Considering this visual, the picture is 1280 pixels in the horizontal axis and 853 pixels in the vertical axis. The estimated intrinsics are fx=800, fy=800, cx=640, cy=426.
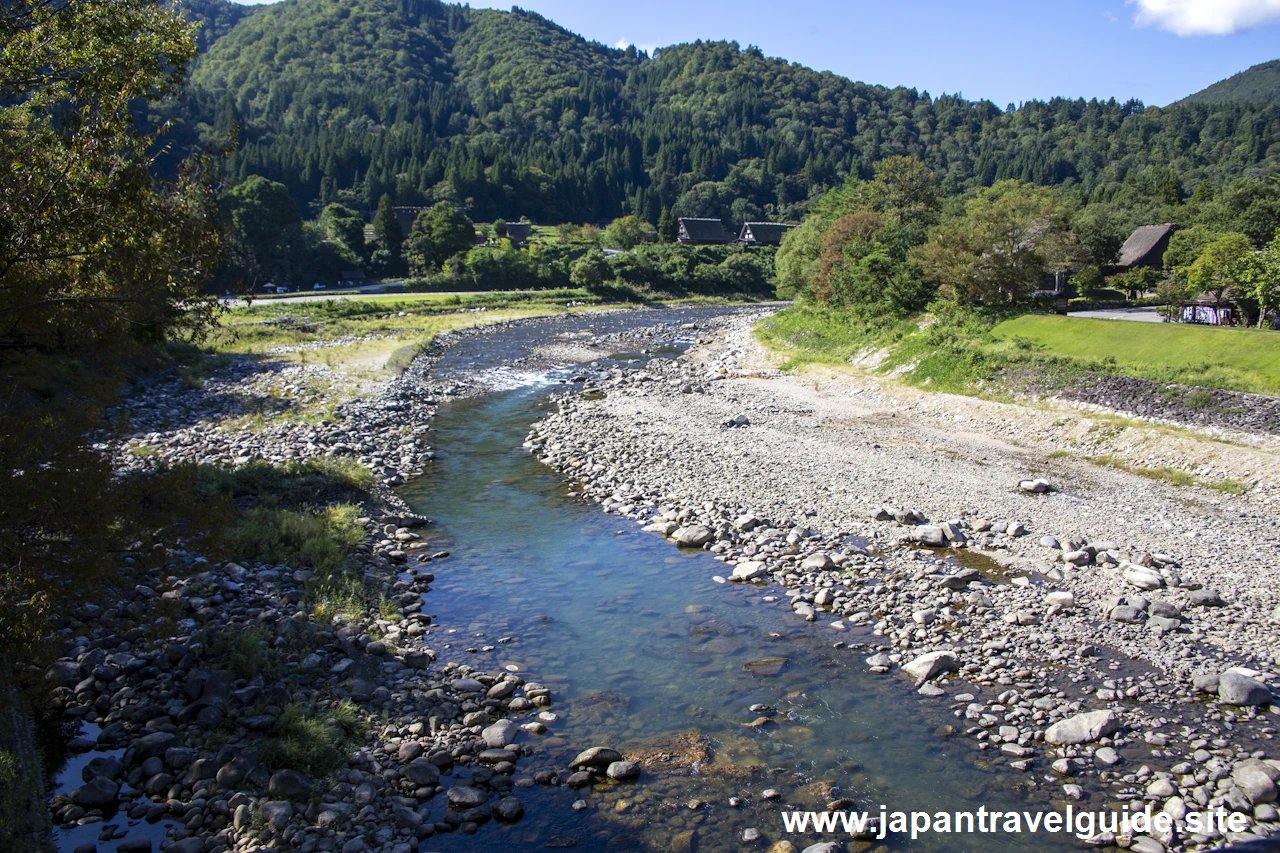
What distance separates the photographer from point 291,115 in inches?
7539

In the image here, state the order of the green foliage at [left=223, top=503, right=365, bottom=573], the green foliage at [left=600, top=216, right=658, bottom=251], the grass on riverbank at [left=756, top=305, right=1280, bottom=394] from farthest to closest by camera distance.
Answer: the green foliage at [left=600, top=216, right=658, bottom=251] → the grass on riverbank at [left=756, top=305, right=1280, bottom=394] → the green foliage at [left=223, top=503, right=365, bottom=573]

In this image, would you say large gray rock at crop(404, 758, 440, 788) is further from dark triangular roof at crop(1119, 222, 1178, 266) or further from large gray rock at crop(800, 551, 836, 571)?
dark triangular roof at crop(1119, 222, 1178, 266)

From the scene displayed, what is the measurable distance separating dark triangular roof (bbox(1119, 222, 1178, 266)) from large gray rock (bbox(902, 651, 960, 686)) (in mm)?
53839

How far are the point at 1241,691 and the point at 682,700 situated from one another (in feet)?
24.1

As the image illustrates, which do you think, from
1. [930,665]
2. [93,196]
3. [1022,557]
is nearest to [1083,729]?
[930,665]

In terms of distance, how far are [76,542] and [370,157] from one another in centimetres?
13905

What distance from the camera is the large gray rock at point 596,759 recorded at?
953 cm

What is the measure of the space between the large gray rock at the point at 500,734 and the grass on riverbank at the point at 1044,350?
2337cm

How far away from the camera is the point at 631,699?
1110 centimetres

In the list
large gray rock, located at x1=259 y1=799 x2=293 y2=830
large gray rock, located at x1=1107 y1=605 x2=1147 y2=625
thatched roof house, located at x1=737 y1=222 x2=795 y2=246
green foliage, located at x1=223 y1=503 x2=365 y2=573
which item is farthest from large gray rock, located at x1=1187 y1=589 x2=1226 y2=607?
thatched roof house, located at x1=737 y1=222 x2=795 y2=246

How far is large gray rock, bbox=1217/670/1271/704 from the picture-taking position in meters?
10.4

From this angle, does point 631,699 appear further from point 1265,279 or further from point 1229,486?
point 1265,279

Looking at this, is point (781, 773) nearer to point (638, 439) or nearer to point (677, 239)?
point (638, 439)

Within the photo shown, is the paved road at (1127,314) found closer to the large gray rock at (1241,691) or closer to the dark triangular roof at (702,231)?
the large gray rock at (1241,691)
